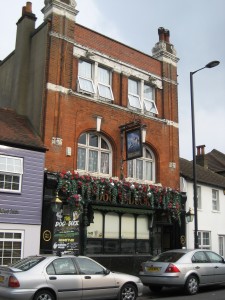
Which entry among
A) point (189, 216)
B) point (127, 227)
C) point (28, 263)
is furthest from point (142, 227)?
point (28, 263)

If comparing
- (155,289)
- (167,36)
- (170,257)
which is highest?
(167,36)

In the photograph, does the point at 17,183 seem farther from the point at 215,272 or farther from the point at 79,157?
the point at 215,272

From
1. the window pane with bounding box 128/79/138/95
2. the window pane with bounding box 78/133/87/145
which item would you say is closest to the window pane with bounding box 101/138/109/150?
the window pane with bounding box 78/133/87/145

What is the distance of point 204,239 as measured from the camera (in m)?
22.8

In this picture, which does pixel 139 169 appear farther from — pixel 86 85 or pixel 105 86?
pixel 86 85

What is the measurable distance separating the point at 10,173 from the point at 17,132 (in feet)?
6.69

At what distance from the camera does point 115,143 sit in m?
19.3

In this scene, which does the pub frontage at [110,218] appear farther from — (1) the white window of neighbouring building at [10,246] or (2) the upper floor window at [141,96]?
(2) the upper floor window at [141,96]

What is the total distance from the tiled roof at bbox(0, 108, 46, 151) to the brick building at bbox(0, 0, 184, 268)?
44 centimetres

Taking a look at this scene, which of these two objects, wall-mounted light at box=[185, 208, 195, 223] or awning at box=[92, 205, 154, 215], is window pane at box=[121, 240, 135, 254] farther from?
wall-mounted light at box=[185, 208, 195, 223]

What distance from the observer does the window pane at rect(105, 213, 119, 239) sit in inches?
718

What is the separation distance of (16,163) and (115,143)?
210 inches

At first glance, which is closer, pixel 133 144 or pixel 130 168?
pixel 133 144

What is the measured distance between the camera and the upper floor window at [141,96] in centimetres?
2084
